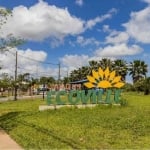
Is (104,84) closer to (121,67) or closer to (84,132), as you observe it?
(84,132)

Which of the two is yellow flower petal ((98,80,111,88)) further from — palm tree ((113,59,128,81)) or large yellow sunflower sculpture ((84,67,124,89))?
palm tree ((113,59,128,81))

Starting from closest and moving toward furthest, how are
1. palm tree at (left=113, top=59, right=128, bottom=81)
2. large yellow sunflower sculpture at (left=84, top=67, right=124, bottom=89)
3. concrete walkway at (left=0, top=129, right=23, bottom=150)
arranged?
concrete walkway at (left=0, top=129, right=23, bottom=150) < large yellow sunflower sculpture at (left=84, top=67, right=124, bottom=89) < palm tree at (left=113, top=59, right=128, bottom=81)

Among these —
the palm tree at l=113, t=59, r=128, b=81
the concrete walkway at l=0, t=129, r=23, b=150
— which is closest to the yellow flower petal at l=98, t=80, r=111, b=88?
the concrete walkway at l=0, t=129, r=23, b=150

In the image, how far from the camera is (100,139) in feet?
46.7

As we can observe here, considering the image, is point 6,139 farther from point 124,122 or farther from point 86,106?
point 86,106

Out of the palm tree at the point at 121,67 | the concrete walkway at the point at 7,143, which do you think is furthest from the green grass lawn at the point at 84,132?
the palm tree at the point at 121,67

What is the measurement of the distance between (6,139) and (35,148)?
2983 millimetres

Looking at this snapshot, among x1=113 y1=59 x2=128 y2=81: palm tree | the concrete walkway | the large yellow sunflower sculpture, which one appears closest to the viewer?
the concrete walkway

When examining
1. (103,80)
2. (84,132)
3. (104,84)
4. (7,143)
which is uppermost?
(103,80)

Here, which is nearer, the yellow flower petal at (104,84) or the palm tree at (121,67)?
the yellow flower petal at (104,84)

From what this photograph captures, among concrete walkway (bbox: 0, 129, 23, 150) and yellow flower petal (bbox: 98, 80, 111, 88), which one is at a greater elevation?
yellow flower petal (bbox: 98, 80, 111, 88)

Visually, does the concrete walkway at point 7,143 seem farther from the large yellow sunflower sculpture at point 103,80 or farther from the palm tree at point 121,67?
the palm tree at point 121,67

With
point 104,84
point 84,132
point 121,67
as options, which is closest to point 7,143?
point 84,132

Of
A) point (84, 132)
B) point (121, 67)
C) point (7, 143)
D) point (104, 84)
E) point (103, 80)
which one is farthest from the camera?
point (121, 67)
